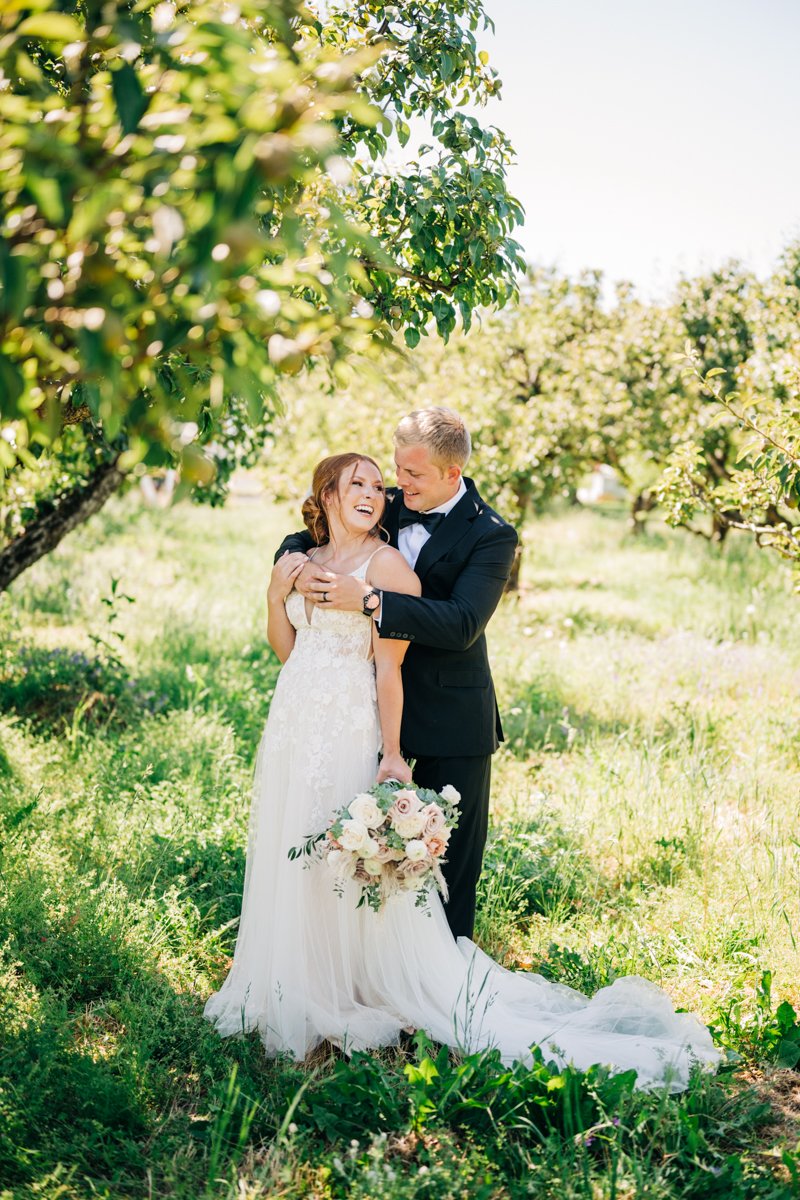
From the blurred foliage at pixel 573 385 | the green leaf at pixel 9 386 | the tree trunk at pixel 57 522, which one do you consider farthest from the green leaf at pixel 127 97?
the blurred foliage at pixel 573 385

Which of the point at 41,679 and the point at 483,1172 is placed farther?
the point at 41,679

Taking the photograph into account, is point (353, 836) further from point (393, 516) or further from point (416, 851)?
point (393, 516)

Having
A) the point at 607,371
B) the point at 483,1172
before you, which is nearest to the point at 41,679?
the point at 483,1172

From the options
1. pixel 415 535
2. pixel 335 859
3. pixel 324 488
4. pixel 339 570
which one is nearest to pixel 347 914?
pixel 335 859

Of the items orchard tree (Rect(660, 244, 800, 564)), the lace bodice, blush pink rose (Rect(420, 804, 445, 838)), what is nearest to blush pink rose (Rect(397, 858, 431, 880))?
blush pink rose (Rect(420, 804, 445, 838))

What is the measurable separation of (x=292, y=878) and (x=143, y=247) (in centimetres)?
267

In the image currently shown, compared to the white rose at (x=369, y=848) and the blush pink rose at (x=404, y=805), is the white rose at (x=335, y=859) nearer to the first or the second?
the white rose at (x=369, y=848)

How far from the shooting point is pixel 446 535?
13.1ft

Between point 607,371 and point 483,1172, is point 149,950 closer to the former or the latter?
point 483,1172

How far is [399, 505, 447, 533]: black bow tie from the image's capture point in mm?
4066

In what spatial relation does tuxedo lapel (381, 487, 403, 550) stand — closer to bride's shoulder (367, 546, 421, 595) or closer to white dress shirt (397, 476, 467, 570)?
white dress shirt (397, 476, 467, 570)

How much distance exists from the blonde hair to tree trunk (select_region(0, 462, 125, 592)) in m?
4.43

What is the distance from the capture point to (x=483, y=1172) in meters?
2.97

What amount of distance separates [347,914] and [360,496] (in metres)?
1.72
